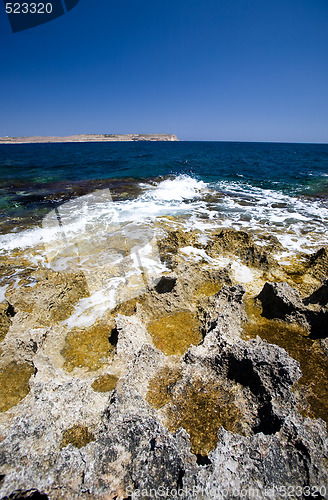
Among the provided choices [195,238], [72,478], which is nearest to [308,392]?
[72,478]

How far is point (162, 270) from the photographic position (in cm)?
653

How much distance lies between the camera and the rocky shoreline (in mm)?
1751

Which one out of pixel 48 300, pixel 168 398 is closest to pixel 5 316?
pixel 48 300

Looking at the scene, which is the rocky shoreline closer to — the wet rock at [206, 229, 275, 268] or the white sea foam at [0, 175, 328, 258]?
the wet rock at [206, 229, 275, 268]

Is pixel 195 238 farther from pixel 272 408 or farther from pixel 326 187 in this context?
pixel 326 187

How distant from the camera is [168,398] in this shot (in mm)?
2553

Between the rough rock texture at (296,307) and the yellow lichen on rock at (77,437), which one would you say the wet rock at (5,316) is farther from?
the rough rock texture at (296,307)

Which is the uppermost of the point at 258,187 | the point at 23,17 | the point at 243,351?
the point at 23,17

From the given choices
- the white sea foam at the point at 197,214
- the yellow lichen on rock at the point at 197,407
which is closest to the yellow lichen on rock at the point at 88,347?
the yellow lichen on rock at the point at 197,407

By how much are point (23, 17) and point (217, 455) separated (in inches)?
368

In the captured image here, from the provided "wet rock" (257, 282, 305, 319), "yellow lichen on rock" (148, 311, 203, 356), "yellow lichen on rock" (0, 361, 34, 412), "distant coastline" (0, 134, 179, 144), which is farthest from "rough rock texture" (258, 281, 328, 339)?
"distant coastline" (0, 134, 179, 144)

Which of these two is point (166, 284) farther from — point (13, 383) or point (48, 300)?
point (13, 383)

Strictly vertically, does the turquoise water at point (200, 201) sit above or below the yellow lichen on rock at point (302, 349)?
below

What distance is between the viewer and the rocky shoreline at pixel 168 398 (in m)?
1.75
